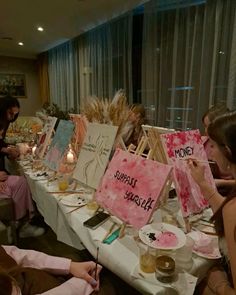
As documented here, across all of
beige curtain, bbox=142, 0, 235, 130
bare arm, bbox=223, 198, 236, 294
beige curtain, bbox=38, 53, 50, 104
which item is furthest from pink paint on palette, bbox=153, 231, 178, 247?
beige curtain, bbox=38, 53, 50, 104

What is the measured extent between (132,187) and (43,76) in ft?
20.7

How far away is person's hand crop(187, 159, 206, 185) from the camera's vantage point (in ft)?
3.68

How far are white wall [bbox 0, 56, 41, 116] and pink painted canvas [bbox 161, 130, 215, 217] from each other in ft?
21.4

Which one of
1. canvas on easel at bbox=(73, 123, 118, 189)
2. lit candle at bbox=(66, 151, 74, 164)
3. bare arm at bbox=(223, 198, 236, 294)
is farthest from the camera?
lit candle at bbox=(66, 151, 74, 164)

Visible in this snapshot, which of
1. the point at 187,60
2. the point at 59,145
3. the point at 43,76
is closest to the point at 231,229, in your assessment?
the point at 59,145

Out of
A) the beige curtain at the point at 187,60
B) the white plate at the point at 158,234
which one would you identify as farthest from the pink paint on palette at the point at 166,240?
the beige curtain at the point at 187,60

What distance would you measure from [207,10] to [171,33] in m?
0.53

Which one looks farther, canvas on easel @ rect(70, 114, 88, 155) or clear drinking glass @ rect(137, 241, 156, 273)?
canvas on easel @ rect(70, 114, 88, 155)

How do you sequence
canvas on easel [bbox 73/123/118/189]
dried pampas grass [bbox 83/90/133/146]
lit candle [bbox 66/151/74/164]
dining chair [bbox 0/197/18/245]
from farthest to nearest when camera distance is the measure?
dining chair [bbox 0/197/18/245] → lit candle [bbox 66/151/74/164] → dried pampas grass [bbox 83/90/133/146] → canvas on easel [bbox 73/123/118/189]

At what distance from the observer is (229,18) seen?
246 centimetres

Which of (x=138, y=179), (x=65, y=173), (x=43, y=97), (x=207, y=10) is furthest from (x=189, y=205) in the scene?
(x=43, y=97)

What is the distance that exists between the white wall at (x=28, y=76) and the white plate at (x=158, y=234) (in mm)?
6747

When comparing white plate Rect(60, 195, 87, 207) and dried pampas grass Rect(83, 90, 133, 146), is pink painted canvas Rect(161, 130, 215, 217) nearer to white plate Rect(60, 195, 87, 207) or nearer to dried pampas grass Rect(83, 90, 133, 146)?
dried pampas grass Rect(83, 90, 133, 146)

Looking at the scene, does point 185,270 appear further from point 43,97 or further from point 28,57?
point 28,57
